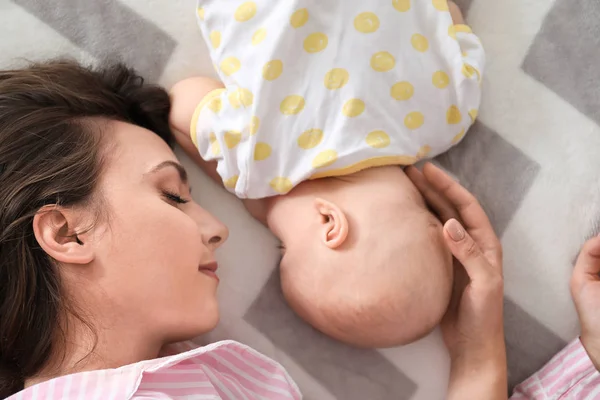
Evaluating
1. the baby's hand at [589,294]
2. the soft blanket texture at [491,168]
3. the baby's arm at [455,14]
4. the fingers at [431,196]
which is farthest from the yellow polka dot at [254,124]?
the baby's hand at [589,294]

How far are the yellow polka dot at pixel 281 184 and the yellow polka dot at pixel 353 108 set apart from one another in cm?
16

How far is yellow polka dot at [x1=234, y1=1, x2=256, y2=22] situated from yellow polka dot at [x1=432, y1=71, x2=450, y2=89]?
342mm

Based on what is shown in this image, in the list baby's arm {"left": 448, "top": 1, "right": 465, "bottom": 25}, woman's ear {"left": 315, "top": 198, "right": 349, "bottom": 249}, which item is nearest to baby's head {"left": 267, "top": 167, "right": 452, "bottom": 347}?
woman's ear {"left": 315, "top": 198, "right": 349, "bottom": 249}

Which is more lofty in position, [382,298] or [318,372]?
[382,298]

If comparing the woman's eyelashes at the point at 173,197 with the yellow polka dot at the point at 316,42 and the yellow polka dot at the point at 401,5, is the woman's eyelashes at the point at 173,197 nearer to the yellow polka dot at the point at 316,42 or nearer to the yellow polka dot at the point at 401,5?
the yellow polka dot at the point at 316,42

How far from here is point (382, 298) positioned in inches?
36.6

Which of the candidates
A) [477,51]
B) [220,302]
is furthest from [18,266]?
[477,51]

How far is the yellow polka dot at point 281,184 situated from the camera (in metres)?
1.01

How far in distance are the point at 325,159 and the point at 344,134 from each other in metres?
0.06

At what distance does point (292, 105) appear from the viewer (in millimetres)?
989

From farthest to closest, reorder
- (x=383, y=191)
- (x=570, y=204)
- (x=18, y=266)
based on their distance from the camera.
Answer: (x=570, y=204) → (x=383, y=191) → (x=18, y=266)

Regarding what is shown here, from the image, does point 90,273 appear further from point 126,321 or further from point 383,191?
point 383,191

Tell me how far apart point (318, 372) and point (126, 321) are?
0.42 m

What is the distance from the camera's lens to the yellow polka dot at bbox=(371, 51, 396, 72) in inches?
38.9
